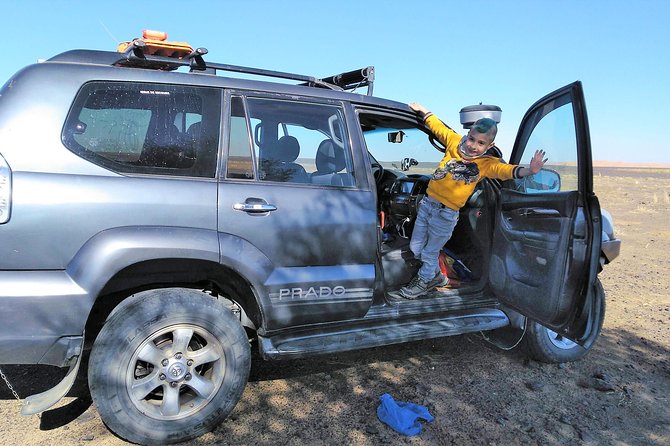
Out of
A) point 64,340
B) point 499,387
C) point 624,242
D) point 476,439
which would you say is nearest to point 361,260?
point 476,439

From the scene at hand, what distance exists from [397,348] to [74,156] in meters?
2.82

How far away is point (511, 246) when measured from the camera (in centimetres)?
342

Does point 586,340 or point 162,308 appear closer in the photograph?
point 162,308

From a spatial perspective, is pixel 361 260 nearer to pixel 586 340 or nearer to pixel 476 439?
pixel 476 439

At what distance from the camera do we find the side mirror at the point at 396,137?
4133 millimetres

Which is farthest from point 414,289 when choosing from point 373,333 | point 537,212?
point 537,212

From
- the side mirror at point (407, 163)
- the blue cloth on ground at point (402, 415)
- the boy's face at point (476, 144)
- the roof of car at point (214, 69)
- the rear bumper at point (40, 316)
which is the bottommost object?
the blue cloth on ground at point (402, 415)

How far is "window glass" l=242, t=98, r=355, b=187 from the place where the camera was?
2.86 metres

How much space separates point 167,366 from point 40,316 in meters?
0.67

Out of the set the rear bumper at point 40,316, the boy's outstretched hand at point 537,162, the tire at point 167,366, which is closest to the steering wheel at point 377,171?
the boy's outstretched hand at point 537,162

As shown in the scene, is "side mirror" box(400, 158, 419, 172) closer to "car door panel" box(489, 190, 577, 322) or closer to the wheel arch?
"car door panel" box(489, 190, 577, 322)

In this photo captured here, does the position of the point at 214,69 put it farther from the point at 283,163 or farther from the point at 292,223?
the point at 292,223

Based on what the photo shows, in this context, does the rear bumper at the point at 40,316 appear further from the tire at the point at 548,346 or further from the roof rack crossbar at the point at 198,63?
the tire at the point at 548,346

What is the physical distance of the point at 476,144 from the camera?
3.33 m
